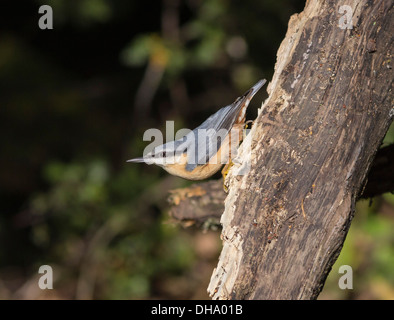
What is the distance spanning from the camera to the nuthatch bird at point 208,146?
110 inches

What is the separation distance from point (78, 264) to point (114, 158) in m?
1.52

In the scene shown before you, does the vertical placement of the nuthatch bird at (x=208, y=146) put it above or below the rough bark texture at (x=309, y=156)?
above

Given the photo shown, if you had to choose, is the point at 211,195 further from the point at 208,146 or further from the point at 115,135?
the point at 115,135

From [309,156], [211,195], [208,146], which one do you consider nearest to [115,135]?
[211,195]

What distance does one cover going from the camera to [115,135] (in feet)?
19.7

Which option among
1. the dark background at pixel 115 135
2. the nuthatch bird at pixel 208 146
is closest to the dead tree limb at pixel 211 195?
the nuthatch bird at pixel 208 146

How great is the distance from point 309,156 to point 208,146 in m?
0.90

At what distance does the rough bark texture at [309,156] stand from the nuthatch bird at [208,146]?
1.95 feet

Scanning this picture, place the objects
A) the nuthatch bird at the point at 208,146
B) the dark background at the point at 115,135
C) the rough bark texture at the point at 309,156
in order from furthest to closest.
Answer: the dark background at the point at 115,135, the nuthatch bird at the point at 208,146, the rough bark texture at the point at 309,156

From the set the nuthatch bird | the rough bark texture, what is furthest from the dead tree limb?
the rough bark texture

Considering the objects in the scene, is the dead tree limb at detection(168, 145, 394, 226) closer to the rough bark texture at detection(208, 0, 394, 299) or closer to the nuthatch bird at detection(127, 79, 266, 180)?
the nuthatch bird at detection(127, 79, 266, 180)

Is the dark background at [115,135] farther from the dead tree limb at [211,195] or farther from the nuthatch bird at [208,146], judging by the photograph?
the nuthatch bird at [208,146]

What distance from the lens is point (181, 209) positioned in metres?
3.13

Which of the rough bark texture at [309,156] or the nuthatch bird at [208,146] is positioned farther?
the nuthatch bird at [208,146]
